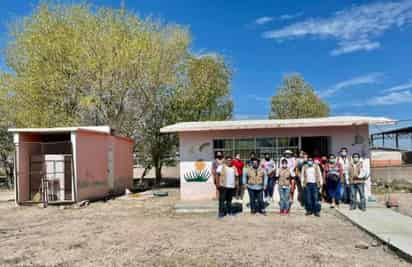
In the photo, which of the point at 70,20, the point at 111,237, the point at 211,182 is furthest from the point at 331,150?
the point at 70,20

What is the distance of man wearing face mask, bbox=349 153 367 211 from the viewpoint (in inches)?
364

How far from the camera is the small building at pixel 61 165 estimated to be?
12258 millimetres

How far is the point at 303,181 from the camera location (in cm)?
920

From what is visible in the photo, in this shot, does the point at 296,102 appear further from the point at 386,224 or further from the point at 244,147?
the point at 386,224

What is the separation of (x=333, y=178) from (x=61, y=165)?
29.9ft

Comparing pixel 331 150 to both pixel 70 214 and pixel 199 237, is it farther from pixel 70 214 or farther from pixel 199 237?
pixel 70 214

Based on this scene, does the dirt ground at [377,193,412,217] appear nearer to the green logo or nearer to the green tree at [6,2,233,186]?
the green logo

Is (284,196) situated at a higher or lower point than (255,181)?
lower

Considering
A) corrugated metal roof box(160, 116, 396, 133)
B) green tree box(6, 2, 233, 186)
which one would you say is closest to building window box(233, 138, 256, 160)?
corrugated metal roof box(160, 116, 396, 133)

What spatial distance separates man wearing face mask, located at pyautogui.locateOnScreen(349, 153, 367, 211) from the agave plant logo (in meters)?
4.53

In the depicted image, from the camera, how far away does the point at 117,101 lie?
19.0 meters

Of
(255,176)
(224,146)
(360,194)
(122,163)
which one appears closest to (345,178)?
(360,194)

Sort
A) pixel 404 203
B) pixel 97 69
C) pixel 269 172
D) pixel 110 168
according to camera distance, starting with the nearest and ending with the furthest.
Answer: pixel 269 172
pixel 404 203
pixel 110 168
pixel 97 69

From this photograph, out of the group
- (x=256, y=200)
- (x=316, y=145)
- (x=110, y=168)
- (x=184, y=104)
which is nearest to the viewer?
(x=256, y=200)
